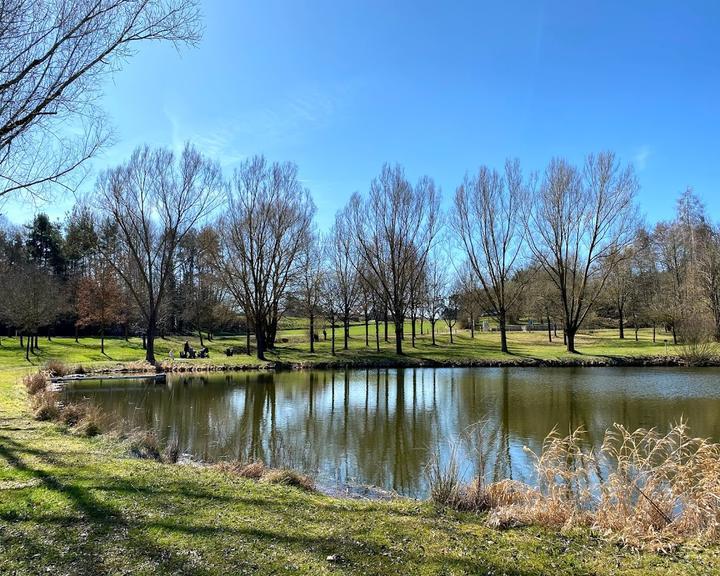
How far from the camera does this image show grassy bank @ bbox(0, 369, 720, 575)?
3922 millimetres

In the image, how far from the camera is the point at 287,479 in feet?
24.5

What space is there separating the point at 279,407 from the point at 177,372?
12675 mm

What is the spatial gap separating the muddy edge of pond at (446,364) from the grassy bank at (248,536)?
2299 cm

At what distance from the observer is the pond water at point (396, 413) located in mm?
10148

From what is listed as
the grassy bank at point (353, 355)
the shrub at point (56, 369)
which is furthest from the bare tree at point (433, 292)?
the shrub at point (56, 369)

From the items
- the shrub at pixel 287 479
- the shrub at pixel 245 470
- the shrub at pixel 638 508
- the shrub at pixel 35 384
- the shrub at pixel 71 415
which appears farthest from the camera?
the shrub at pixel 35 384

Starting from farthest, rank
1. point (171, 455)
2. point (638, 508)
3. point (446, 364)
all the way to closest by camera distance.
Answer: point (446, 364)
point (171, 455)
point (638, 508)

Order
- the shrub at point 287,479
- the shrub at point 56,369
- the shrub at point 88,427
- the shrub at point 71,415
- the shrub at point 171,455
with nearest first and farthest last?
1. the shrub at point 287,479
2. the shrub at point 171,455
3. the shrub at point 88,427
4. the shrub at point 71,415
5. the shrub at point 56,369

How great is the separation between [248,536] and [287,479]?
305 cm

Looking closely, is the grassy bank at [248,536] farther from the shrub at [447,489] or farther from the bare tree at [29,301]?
the bare tree at [29,301]

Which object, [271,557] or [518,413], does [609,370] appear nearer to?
[518,413]

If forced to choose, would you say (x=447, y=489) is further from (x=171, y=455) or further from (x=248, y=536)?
(x=171, y=455)

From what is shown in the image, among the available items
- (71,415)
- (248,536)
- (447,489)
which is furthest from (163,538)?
(71,415)

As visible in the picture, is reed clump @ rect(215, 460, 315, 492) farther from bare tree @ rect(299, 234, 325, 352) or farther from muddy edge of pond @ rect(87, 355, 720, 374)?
bare tree @ rect(299, 234, 325, 352)
